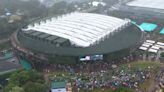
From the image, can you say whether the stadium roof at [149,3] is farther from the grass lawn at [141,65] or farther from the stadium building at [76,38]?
the grass lawn at [141,65]

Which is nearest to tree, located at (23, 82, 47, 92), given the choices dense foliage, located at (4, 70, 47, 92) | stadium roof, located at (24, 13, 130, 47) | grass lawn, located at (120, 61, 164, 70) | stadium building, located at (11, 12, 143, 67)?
dense foliage, located at (4, 70, 47, 92)

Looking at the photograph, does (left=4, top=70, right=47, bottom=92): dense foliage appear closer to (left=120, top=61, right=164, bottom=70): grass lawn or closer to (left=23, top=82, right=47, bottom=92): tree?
(left=23, top=82, right=47, bottom=92): tree

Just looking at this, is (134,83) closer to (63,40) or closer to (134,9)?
Answer: (63,40)

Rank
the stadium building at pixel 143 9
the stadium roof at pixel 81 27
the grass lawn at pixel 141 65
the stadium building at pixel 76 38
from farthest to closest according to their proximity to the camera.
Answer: the stadium building at pixel 143 9 < the stadium roof at pixel 81 27 < the stadium building at pixel 76 38 < the grass lawn at pixel 141 65

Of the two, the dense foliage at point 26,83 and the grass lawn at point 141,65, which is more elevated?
the dense foliage at point 26,83

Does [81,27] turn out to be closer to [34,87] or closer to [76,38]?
[76,38]

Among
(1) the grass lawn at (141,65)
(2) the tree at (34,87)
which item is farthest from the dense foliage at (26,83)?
(1) the grass lawn at (141,65)
